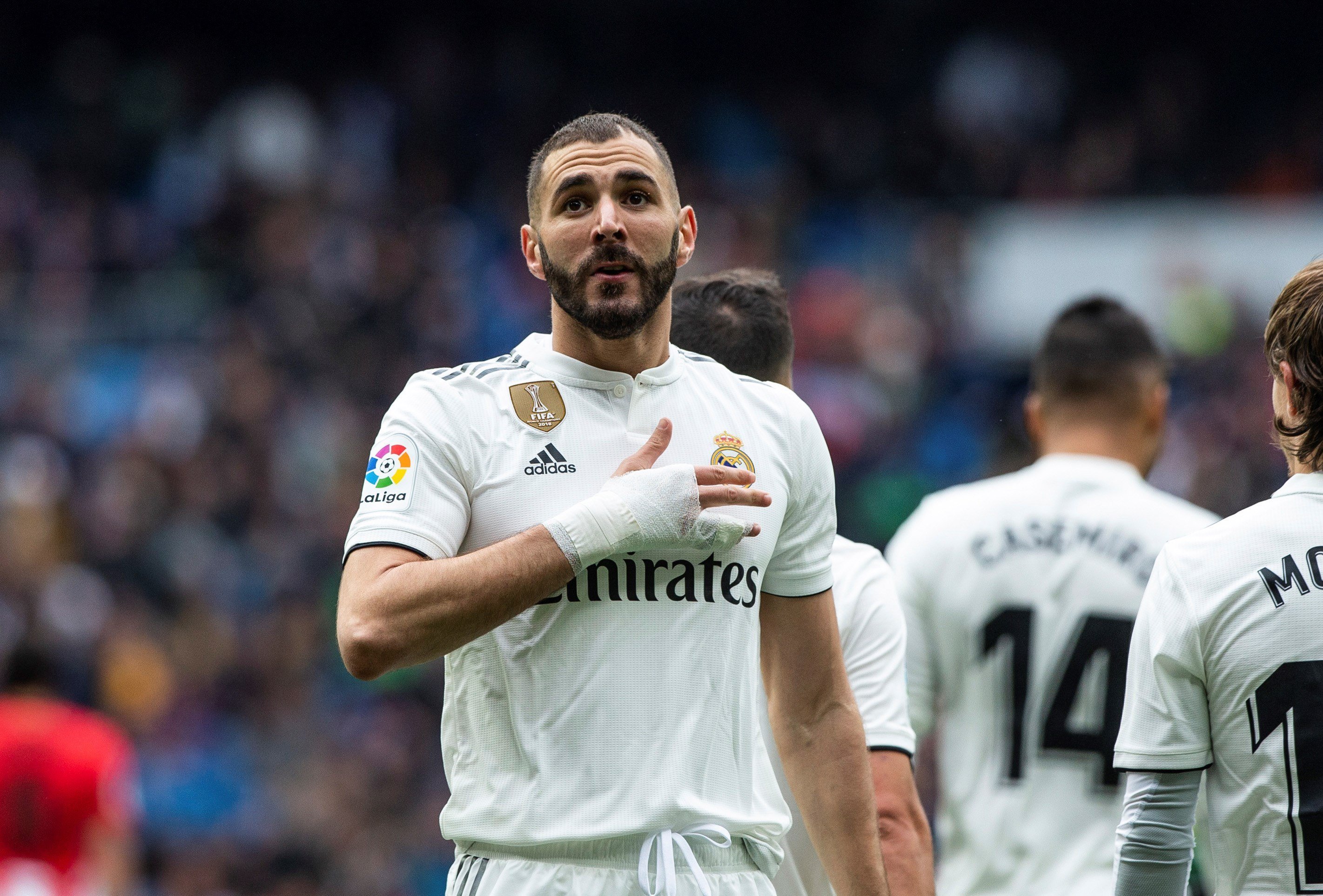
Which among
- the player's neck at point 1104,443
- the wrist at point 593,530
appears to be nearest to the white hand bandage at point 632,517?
the wrist at point 593,530

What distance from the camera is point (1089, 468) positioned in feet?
14.7

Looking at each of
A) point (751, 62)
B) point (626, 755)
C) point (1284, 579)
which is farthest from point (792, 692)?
point (751, 62)

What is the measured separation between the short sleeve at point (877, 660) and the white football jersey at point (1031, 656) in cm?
61

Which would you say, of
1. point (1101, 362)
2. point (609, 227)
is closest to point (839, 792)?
point (609, 227)

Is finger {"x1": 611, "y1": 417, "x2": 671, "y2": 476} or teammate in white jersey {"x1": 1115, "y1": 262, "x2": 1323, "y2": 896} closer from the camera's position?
teammate in white jersey {"x1": 1115, "y1": 262, "x2": 1323, "y2": 896}

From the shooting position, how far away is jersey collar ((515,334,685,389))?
322cm

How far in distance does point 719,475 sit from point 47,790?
542 cm

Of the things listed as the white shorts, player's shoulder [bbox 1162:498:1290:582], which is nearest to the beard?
the white shorts

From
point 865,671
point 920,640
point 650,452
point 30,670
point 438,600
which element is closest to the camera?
point 438,600

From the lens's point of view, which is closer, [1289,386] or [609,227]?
[1289,386]

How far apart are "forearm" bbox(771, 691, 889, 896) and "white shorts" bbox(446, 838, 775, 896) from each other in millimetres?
402

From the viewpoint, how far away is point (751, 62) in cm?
1938

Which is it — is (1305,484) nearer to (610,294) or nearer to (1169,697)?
(1169,697)

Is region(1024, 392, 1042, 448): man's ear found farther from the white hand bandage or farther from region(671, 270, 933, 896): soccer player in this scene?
the white hand bandage
